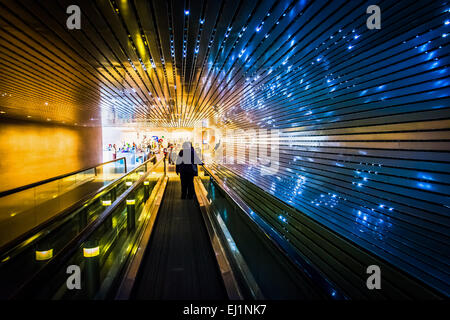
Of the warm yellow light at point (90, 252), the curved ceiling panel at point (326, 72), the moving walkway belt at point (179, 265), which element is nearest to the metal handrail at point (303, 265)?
the moving walkway belt at point (179, 265)

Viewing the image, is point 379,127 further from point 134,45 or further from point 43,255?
point 43,255

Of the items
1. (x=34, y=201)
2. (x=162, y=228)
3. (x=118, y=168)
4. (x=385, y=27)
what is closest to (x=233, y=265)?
(x=162, y=228)

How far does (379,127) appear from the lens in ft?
9.11

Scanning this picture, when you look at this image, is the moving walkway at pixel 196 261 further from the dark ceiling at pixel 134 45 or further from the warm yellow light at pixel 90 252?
the dark ceiling at pixel 134 45

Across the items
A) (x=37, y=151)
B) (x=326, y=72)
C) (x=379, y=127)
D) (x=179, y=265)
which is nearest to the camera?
(x=379, y=127)

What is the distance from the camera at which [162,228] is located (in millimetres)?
4406

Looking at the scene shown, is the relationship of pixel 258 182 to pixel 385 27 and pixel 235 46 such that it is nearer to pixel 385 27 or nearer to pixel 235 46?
pixel 235 46

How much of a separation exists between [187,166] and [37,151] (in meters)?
9.49

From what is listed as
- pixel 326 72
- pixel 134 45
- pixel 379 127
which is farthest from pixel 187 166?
pixel 379 127

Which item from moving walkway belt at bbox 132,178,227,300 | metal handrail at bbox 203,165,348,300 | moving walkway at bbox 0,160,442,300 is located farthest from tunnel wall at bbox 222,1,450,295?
moving walkway belt at bbox 132,178,227,300

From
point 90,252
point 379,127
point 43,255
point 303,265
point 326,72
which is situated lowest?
point 43,255

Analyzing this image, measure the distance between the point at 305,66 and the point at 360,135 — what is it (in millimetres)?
1453

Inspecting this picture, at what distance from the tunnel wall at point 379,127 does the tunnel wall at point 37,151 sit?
36.3 feet

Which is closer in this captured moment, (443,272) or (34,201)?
(443,272)
